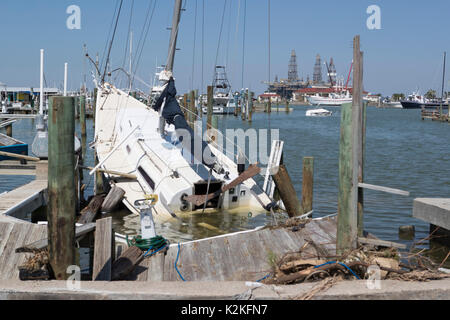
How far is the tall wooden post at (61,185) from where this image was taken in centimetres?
626

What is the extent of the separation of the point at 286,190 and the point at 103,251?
18.1 ft

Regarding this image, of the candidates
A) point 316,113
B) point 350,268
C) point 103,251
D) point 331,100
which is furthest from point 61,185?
point 331,100

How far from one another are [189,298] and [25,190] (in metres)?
7.54

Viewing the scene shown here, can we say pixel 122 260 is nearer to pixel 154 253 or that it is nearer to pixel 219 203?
pixel 154 253

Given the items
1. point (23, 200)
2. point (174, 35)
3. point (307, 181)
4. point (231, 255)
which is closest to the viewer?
A: point (231, 255)

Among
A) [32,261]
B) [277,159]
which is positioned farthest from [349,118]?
[277,159]

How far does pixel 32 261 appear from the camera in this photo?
6.35 m

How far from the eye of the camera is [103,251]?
7000mm

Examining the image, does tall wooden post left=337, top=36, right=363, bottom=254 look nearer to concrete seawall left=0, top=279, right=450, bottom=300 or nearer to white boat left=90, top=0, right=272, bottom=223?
concrete seawall left=0, top=279, right=450, bottom=300

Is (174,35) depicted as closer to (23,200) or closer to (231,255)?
(23,200)

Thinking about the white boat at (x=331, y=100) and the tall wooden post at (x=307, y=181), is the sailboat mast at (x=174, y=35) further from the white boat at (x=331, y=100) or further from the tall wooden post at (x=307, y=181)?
the white boat at (x=331, y=100)

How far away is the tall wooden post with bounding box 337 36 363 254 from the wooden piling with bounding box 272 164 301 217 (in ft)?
12.6

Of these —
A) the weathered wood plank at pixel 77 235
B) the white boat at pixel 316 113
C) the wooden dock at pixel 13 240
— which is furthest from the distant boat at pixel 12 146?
the white boat at pixel 316 113
